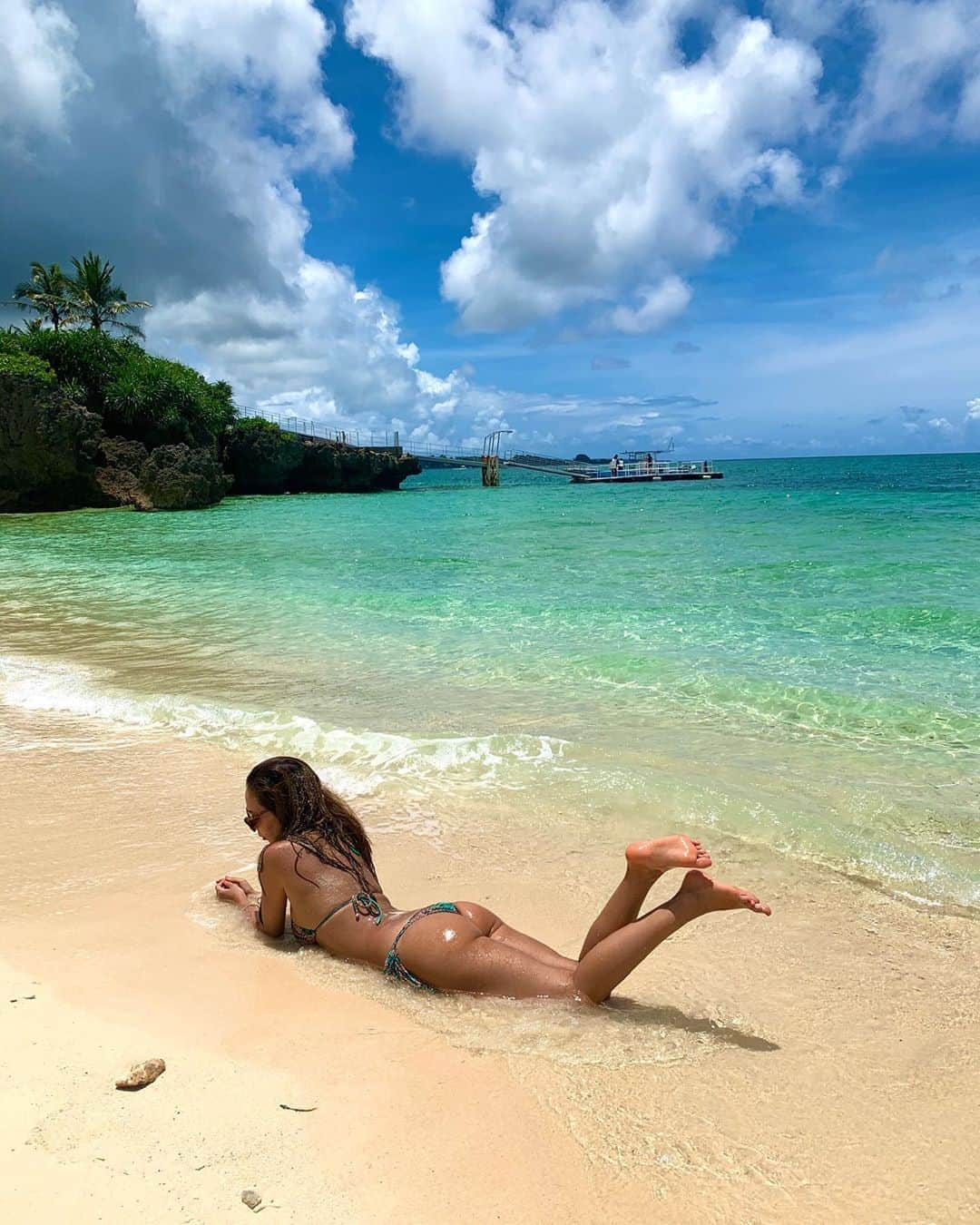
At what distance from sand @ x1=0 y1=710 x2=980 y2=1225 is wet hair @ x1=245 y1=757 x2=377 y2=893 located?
1.32ft

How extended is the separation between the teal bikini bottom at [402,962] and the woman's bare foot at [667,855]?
77 cm

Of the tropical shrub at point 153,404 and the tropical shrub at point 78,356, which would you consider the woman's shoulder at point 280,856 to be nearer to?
the tropical shrub at point 78,356

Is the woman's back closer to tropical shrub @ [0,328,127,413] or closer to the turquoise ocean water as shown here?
the turquoise ocean water

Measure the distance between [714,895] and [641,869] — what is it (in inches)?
10.1

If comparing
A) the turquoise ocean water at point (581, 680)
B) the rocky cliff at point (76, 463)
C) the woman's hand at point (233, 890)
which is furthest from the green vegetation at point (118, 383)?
the woman's hand at point (233, 890)

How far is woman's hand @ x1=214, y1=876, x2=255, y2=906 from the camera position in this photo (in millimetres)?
3752

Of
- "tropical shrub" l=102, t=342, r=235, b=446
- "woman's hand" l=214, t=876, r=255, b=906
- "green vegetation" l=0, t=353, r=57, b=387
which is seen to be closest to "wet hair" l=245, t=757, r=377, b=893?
"woman's hand" l=214, t=876, r=255, b=906

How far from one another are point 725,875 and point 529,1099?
2.02 meters

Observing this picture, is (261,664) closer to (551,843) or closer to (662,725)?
(662,725)

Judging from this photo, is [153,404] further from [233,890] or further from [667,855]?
[667,855]

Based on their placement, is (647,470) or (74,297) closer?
(74,297)

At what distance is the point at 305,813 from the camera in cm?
351

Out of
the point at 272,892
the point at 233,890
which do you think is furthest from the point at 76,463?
the point at 272,892

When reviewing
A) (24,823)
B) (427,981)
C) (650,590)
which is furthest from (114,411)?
(427,981)
